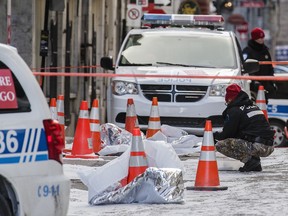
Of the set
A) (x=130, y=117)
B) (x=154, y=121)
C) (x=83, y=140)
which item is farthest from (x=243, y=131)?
(x=130, y=117)

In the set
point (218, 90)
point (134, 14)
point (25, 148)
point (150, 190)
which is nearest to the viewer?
point (25, 148)

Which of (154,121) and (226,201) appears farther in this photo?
(154,121)

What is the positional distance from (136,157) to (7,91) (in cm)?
390

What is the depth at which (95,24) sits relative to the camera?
35000 mm

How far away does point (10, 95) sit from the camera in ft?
30.1

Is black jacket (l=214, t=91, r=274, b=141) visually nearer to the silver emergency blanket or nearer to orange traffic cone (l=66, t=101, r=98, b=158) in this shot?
orange traffic cone (l=66, t=101, r=98, b=158)

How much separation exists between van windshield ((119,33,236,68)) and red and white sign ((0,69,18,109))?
1007 centimetres

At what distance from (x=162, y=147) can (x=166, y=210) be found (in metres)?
1.36

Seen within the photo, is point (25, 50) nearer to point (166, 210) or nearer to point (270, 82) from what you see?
point (270, 82)

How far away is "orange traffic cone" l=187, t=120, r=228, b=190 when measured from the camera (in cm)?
1365

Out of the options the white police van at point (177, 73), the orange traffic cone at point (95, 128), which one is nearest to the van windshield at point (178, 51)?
the white police van at point (177, 73)

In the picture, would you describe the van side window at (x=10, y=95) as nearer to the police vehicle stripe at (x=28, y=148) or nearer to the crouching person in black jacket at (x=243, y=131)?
the police vehicle stripe at (x=28, y=148)

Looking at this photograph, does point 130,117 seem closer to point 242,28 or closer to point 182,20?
point 182,20

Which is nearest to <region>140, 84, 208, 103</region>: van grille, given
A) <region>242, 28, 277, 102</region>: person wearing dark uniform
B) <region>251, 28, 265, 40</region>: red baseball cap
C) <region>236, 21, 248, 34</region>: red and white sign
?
<region>242, 28, 277, 102</region>: person wearing dark uniform
